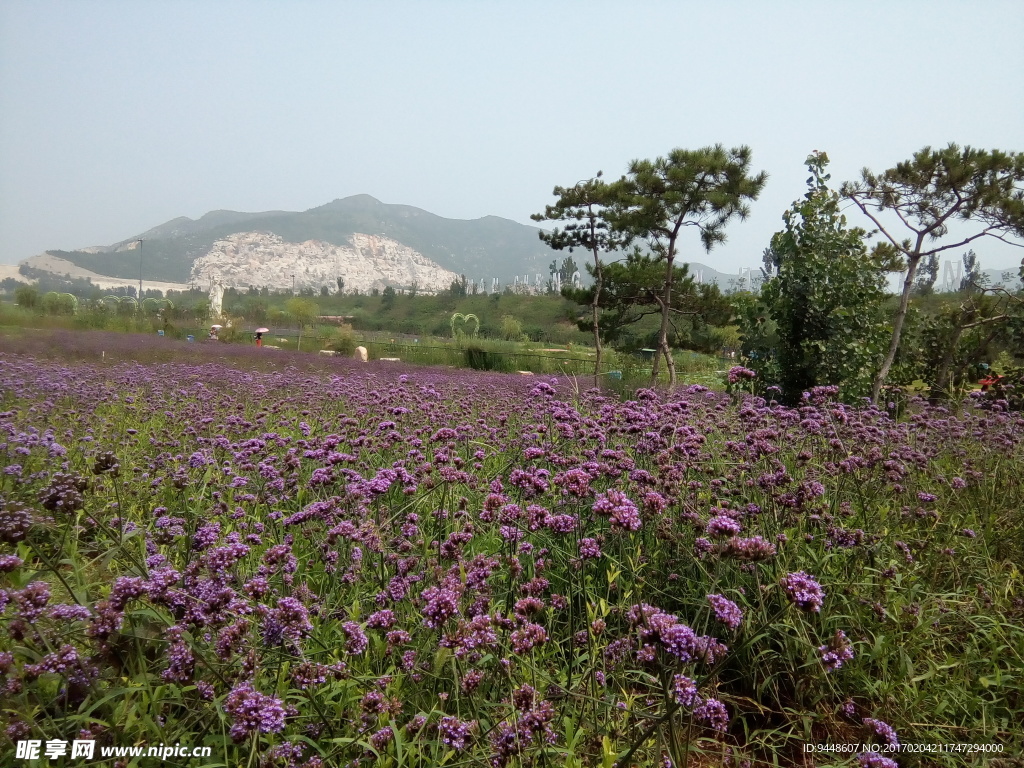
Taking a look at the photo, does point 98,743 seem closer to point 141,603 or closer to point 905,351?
point 141,603

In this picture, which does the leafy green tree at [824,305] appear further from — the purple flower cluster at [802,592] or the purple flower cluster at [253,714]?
the purple flower cluster at [253,714]

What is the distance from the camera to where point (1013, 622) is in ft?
8.79

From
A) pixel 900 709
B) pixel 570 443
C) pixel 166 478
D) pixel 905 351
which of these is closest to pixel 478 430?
pixel 570 443

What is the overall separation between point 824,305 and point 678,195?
628cm

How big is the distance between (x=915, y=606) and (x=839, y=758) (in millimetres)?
1008

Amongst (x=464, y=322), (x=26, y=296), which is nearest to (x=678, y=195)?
(x=26, y=296)

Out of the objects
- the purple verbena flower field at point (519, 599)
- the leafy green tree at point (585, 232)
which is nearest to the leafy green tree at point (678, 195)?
the leafy green tree at point (585, 232)

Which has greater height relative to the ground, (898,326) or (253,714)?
(898,326)

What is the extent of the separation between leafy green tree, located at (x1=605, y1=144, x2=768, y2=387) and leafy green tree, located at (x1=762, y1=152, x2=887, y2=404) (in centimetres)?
391

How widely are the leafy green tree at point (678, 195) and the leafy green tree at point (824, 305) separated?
12.8ft

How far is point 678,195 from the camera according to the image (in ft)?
46.0

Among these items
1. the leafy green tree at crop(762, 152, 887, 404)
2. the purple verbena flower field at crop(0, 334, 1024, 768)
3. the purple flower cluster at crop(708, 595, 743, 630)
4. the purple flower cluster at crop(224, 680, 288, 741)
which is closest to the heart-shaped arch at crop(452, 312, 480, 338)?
the leafy green tree at crop(762, 152, 887, 404)

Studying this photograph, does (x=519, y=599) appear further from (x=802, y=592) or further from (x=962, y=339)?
(x=962, y=339)

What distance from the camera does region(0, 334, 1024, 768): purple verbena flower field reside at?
1.58m
